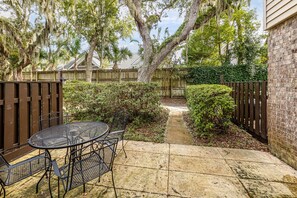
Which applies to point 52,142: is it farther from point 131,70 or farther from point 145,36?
point 131,70

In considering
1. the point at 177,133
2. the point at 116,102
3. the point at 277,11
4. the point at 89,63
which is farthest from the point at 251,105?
the point at 89,63

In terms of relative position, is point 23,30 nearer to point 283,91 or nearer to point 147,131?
point 147,131

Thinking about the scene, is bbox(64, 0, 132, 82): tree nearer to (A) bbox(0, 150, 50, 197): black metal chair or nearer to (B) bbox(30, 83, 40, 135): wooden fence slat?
(B) bbox(30, 83, 40, 135): wooden fence slat

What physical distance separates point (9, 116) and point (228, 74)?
1074 cm

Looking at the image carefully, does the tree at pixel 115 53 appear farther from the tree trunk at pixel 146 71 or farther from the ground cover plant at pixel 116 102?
the ground cover plant at pixel 116 102

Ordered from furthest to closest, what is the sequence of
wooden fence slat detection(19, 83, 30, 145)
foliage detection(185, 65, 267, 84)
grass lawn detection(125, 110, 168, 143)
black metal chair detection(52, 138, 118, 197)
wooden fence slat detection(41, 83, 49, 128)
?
foliage detection(185, 65, 267, 84) → grass lawn detection(125, 110, 168, 143) → wooden fence slat detection(41, 83, 49, 128) → wooden fence slat detection(19, 83, 30, 145) → black metal chair detection(52, 138, 118, 197)

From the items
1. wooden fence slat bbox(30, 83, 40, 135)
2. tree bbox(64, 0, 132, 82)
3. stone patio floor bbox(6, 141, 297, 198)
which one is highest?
tree bbox(64, 0, 132, 82)

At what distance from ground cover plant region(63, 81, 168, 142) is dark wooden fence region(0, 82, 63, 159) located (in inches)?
53.7

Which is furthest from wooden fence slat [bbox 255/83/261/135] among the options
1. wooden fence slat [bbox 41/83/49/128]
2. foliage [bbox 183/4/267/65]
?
foliage [bbox 183/4/267/65]

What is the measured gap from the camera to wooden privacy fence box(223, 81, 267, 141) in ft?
11.5

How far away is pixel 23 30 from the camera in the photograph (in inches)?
410

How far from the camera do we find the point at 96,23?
11.3 metres

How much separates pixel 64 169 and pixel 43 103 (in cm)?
189

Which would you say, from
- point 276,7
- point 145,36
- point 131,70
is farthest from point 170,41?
point 276,7
